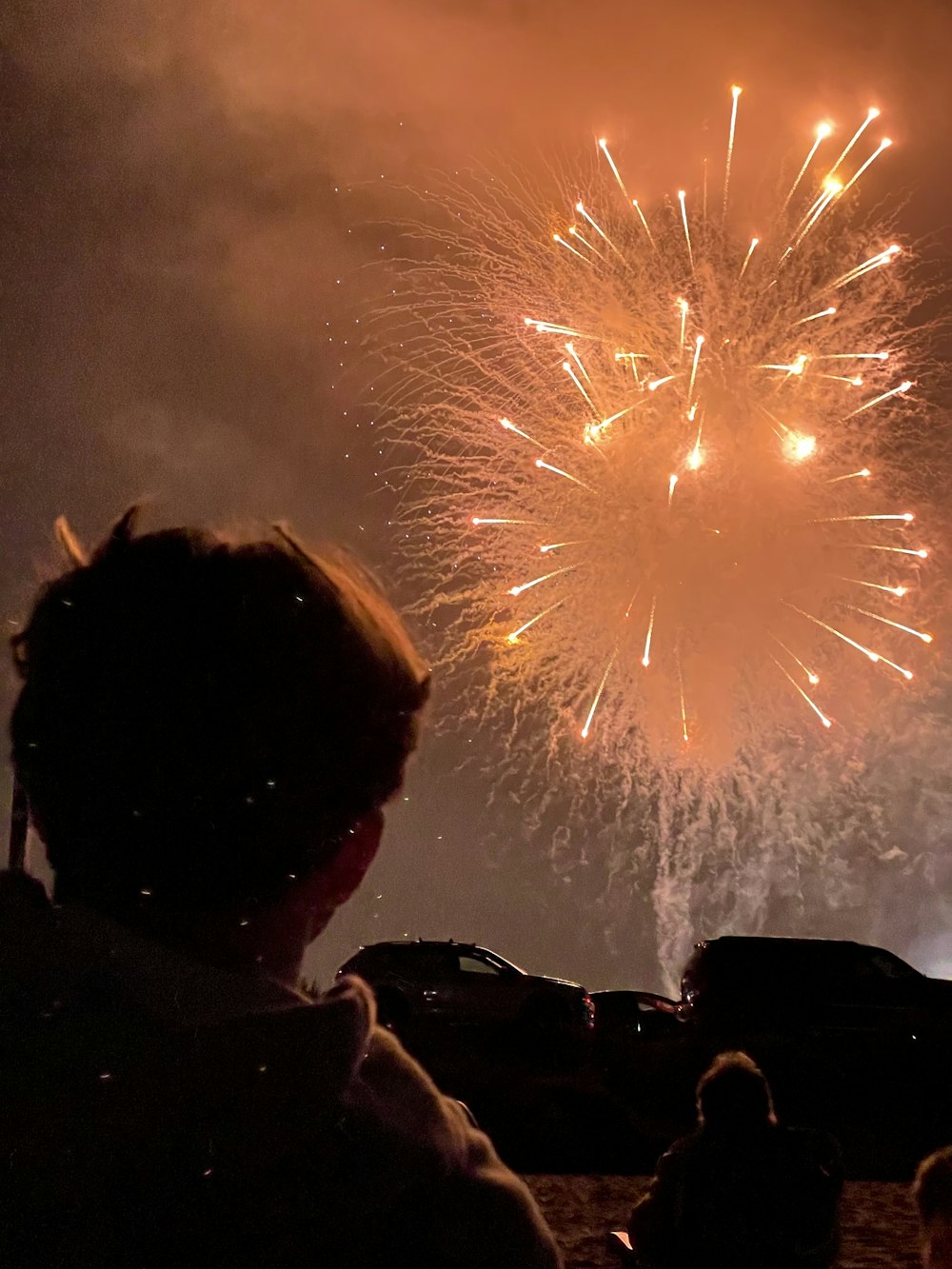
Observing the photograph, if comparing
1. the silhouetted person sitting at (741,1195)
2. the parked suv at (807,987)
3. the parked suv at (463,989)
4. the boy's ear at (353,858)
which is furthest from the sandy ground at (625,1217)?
the parked suv at (463,989)

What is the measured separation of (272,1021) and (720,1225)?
12.3ft

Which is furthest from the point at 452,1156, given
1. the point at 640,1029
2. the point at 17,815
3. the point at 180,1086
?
the point at 640,1029

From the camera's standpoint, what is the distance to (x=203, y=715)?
102cm

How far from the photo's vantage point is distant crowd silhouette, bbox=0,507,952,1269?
0.87 meters

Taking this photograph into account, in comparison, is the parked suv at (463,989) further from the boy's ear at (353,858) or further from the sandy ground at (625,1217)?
the boy's ear at (353,858)

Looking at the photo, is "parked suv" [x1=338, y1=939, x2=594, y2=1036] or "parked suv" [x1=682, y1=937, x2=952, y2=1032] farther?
"parked suv" [x1=338, y1=939, x2=594, y2=1036]

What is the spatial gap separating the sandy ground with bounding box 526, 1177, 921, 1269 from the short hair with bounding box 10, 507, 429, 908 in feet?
18.8

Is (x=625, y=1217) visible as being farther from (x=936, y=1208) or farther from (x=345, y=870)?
(x=345, y=870)

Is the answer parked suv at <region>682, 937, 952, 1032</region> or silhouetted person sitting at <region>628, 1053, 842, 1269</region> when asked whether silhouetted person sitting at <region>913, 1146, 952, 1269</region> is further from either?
parked suv at <region>682, 937, 952, 1032</region>

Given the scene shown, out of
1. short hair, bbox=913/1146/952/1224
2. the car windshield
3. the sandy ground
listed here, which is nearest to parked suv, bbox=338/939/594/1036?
the car windshield

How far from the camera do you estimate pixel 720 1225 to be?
4109mm

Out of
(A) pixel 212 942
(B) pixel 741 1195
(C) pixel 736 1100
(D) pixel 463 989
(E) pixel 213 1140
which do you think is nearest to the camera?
A: (E) pixel 213 1140

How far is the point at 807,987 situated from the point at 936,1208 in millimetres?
10959

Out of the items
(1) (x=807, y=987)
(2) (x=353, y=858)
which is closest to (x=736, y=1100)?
(2) (x=353, y=858)
